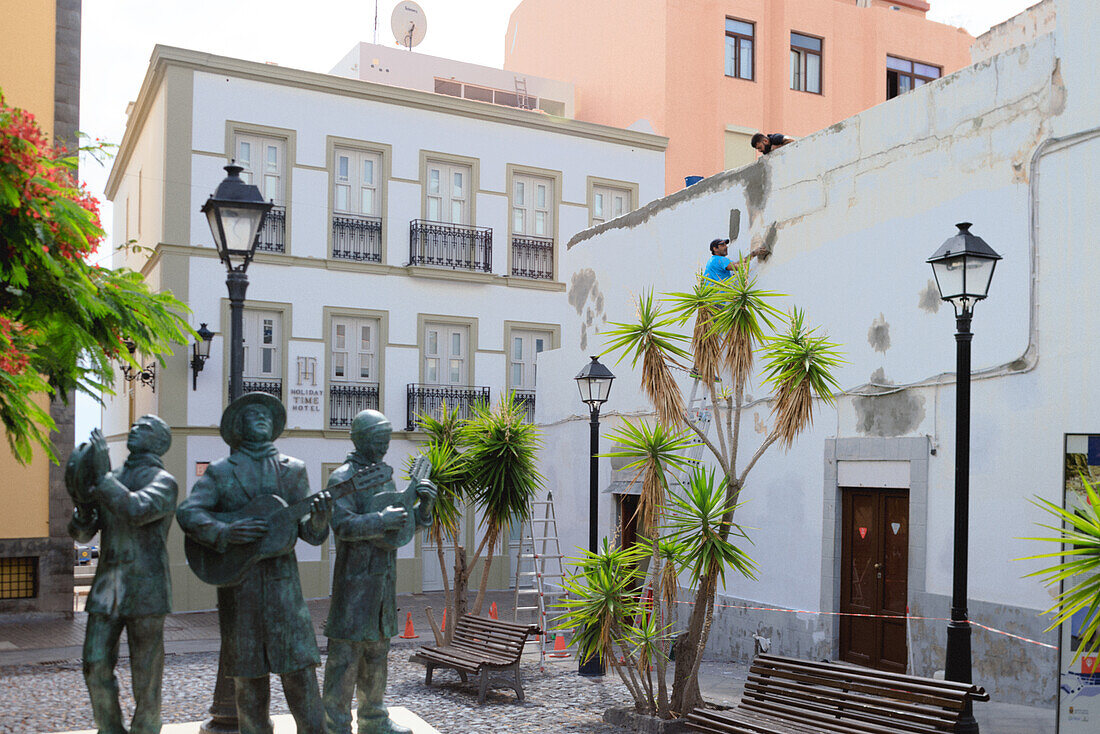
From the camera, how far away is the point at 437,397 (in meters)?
21.4

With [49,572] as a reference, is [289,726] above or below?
above

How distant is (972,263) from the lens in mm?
7562

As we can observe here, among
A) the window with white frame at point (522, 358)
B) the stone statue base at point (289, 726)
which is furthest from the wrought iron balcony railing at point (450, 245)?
the stone statue base at point (289, 726)

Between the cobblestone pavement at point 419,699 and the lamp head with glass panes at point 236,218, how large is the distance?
4.69 metres

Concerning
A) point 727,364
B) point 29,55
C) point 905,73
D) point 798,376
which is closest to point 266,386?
point 29,55

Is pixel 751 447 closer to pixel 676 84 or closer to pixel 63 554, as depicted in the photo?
pixel 63 554

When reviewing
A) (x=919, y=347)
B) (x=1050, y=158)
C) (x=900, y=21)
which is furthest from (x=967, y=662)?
(x=900, y=21)

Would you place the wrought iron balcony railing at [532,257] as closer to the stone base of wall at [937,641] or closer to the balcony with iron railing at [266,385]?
the balcony with iron railing at [266,385]

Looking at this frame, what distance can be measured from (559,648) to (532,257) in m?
11.2

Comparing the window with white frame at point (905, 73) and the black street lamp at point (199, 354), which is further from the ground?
the window with white frame at point (905, 73)

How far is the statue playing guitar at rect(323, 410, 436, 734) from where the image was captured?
6.31 m

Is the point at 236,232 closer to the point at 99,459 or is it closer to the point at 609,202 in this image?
the point at 99,459

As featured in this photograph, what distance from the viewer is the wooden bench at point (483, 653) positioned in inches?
416

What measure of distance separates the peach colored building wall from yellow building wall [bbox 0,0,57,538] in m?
12.8
